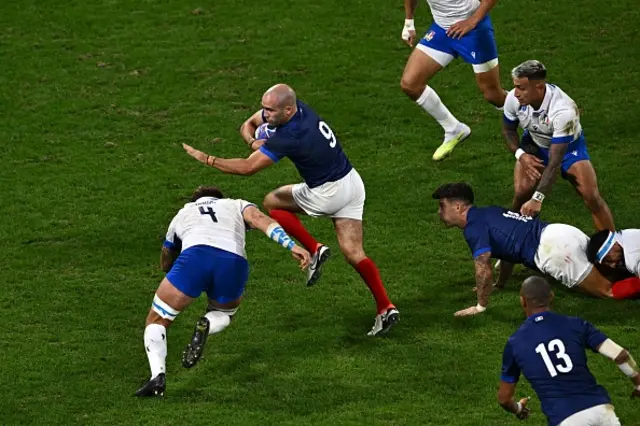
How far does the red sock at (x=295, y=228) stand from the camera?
13.1 m

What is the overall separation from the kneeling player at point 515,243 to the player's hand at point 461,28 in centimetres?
358

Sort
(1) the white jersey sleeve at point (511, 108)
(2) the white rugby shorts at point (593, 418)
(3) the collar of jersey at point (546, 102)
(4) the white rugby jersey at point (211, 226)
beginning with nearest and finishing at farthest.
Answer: (2) the white rugby shorts at point (593, 418)
(4) the white rugby jersey at point (211, 226)
(3) the collar of jersey at point (546, 102)
(1) the white jersey sleeve at point (511, 108)

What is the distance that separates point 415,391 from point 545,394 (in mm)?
2403

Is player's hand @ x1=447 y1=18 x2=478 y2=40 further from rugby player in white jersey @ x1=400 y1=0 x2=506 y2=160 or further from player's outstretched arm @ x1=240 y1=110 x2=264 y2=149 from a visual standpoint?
player's outstretched arm @ x1=240 y1=110 x2=264 y2=149

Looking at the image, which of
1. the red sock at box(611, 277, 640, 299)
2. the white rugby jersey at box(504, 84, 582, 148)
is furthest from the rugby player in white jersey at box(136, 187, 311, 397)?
the red sock at box(611, 277, 640, 299)

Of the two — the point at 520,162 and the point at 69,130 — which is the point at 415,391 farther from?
the point at 69,130

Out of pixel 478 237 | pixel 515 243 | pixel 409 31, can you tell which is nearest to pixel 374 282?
pixel 478 237

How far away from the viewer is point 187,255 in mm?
11883

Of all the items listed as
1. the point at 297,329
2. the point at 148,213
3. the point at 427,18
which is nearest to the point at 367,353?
the point at 297,329

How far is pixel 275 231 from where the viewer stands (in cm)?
1180

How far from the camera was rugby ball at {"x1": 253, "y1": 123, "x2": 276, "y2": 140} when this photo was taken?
41.2ft

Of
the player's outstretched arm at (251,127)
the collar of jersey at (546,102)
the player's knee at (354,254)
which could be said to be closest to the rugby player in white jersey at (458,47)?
the collar of jersey at (546,102)

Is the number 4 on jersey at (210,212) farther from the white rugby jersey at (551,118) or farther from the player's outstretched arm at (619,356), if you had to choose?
the player's outstretched arm at (619,356)

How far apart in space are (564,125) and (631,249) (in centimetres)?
156
